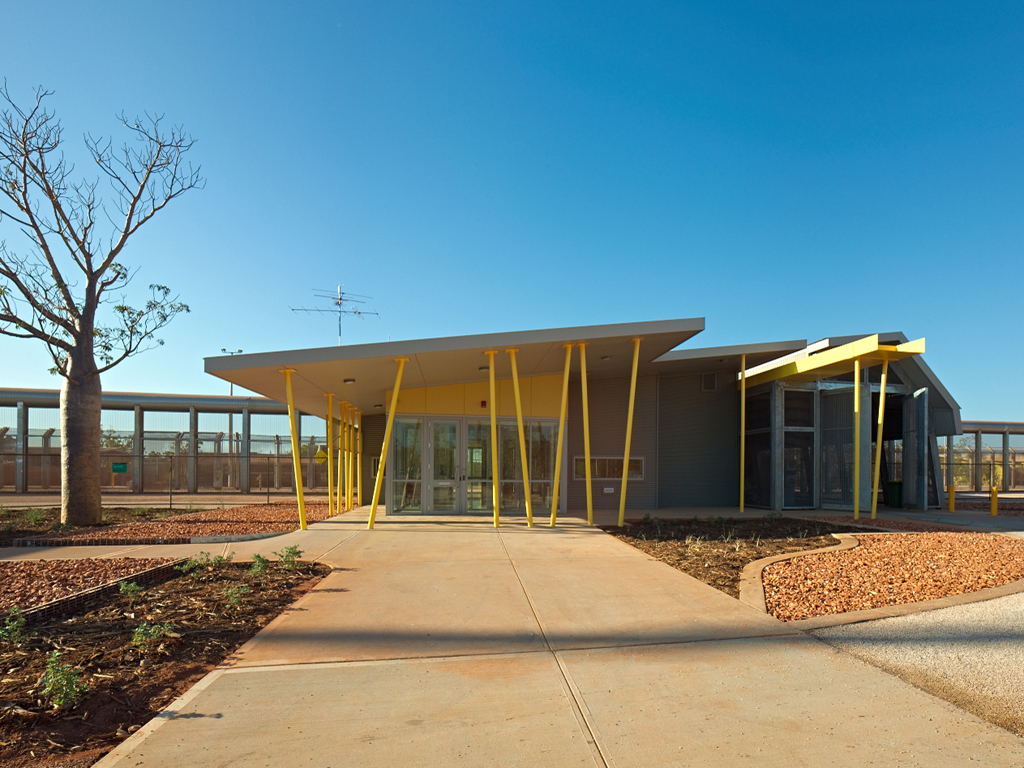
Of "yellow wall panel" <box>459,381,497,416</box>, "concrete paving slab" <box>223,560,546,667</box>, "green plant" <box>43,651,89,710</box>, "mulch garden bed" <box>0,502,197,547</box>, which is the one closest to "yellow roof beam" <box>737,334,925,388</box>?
"yellow wall panel" <box>459,381,497,416</box>

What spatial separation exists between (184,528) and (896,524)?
15316mm

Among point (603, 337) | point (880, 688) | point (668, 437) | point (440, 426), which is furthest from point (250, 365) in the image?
point (668, 437)

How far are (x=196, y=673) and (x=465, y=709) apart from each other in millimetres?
2076

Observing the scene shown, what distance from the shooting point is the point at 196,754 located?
3.18 meters

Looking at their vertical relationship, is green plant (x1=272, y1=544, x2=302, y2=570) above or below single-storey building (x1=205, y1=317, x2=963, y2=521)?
below

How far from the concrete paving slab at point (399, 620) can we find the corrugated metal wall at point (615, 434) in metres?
10.7

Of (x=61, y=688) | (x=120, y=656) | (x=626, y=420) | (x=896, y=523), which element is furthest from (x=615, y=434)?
(x=61, y=688)

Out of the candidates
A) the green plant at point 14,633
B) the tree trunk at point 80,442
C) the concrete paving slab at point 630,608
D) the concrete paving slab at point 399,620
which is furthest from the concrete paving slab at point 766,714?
the tree trunk at point 80,442

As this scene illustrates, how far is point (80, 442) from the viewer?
14.0 metres

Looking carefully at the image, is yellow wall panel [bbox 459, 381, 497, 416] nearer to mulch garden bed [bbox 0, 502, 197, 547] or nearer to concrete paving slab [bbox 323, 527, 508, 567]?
concrete paving slab [bbox 323, 527, 508, 567]

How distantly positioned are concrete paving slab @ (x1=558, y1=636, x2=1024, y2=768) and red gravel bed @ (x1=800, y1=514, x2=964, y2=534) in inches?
399

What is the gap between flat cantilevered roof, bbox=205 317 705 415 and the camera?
1093 centimetres

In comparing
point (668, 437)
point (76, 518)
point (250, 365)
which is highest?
point (250, 365)

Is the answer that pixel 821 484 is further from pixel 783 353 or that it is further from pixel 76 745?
pixel 76 745
